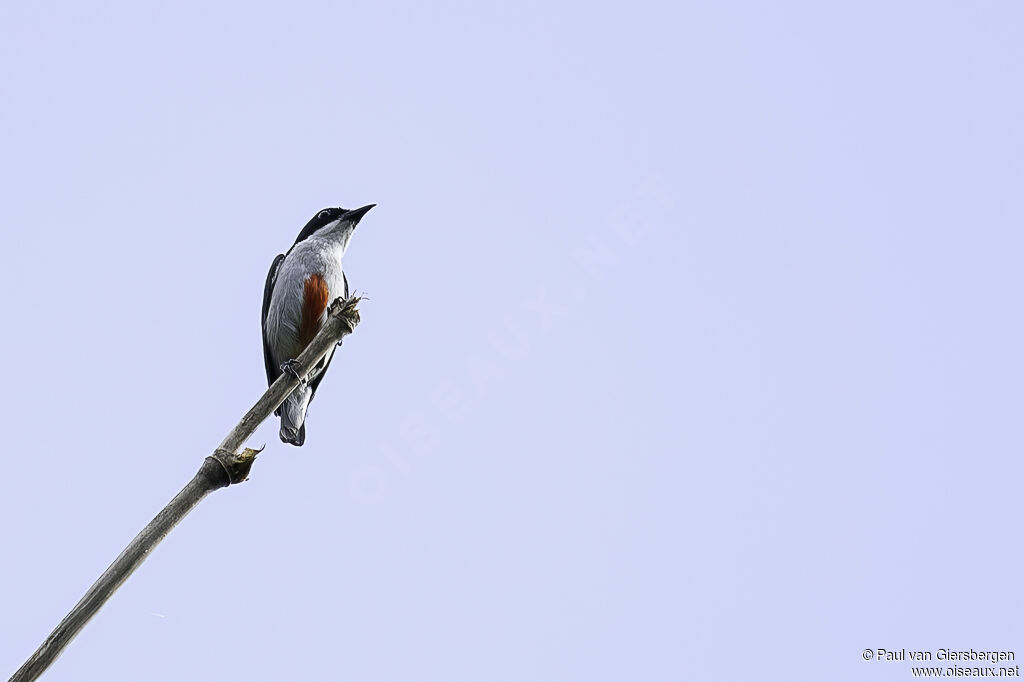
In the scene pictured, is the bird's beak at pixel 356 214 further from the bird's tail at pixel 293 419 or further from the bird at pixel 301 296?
the bird's tail at pixel 293 419

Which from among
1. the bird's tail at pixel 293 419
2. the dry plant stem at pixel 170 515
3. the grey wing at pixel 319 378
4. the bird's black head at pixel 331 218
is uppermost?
the bird's black head at pixel 331 218

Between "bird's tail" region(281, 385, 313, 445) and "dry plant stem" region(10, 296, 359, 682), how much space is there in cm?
383

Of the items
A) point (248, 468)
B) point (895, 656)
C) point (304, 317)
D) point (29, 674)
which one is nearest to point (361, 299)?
point (248, 468)

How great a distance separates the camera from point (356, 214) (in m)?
9.06

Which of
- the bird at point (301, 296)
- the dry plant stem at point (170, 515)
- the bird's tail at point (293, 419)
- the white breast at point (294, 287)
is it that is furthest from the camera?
the white breast at point (294, 287)

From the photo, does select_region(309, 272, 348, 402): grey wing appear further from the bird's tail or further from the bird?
the bird's tail

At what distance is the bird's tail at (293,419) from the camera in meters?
8.00

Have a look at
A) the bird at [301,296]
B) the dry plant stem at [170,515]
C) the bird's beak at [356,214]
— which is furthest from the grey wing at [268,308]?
the dry plant stem at [170,515]

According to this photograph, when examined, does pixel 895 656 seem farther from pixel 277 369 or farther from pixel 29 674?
pixel 277 369

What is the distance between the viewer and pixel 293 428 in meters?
8.05

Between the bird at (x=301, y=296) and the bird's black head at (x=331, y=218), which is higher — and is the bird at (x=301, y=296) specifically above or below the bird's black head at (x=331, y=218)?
below

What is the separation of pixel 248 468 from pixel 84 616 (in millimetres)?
713

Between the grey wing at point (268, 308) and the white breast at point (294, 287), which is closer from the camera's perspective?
the white breast at point (294, 287)

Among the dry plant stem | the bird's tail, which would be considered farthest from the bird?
the dry plant stem
